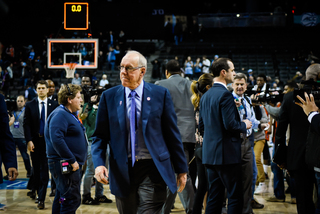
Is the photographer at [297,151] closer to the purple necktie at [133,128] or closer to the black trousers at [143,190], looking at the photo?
the black trousers at [143,190]

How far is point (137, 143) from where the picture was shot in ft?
8.59

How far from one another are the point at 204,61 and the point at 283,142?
1419 centimetres

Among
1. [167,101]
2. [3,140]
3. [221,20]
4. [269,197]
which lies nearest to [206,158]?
[167,101]

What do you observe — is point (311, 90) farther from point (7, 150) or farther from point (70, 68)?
point (70, 68)

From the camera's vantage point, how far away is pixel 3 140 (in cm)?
283

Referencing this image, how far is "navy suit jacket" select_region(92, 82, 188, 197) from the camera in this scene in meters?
2.56

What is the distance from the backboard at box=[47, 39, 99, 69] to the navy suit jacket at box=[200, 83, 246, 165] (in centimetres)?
699

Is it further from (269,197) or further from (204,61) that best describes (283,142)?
(204,61)

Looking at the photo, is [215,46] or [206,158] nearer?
[206,158]

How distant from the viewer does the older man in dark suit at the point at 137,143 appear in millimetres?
2568

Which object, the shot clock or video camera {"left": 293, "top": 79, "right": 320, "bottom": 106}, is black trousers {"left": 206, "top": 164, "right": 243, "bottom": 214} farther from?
the shot clock

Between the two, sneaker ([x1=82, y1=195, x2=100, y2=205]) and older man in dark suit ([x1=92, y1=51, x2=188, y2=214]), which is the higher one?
older man in dark suit ([x1=92, y1=51, x2=188, y2=214])

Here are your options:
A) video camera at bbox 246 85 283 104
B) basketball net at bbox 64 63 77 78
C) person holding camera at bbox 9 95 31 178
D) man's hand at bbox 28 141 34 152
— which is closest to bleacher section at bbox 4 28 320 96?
basketball net at bbox 64 63 77 78

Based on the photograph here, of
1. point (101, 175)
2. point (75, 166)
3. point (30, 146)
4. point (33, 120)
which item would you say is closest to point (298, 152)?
point (101, 175)
